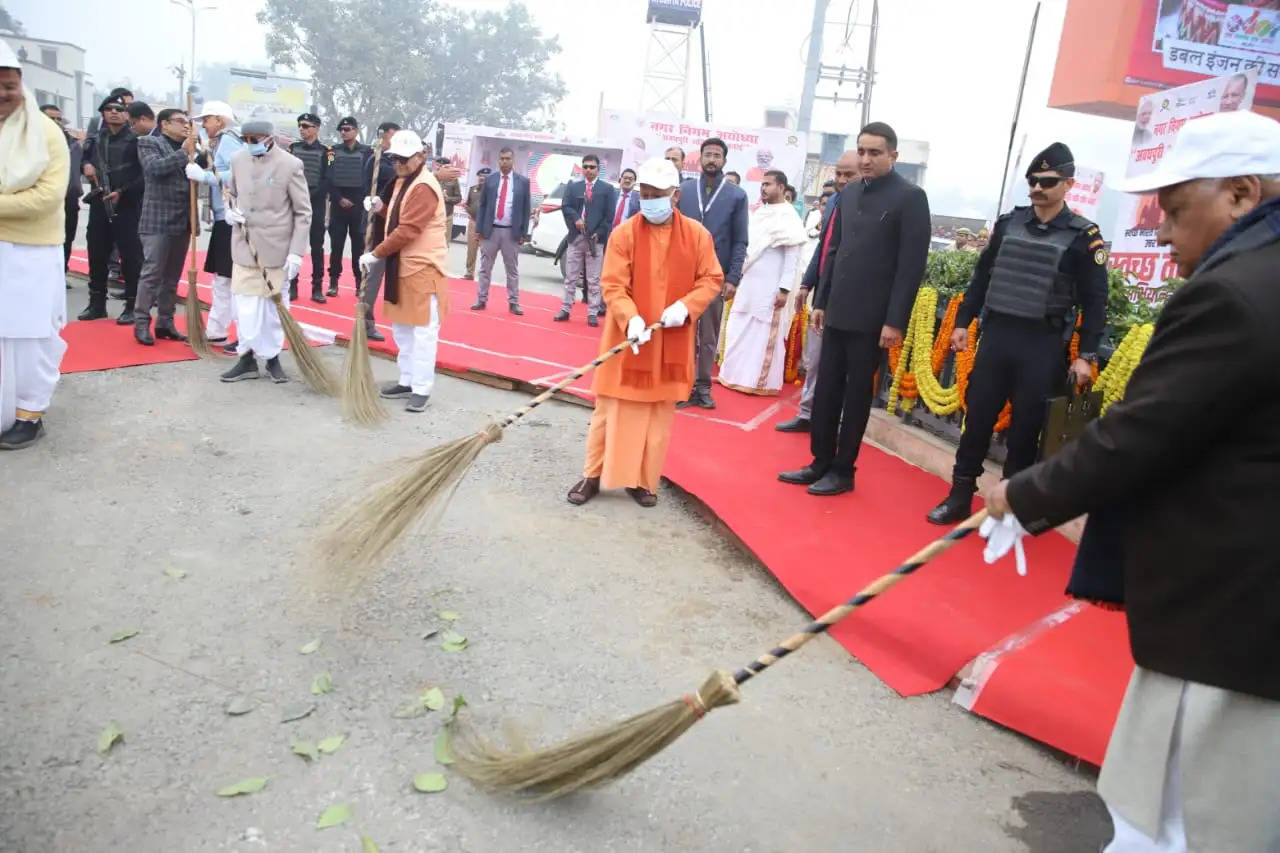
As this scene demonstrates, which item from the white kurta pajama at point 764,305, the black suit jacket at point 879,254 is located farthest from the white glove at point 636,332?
the white kurta pajama at point 764,305

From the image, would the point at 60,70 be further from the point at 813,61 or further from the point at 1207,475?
the point at 1207,475

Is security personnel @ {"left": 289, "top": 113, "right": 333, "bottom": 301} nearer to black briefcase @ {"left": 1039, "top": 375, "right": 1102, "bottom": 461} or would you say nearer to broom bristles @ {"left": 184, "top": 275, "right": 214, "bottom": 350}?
broom bristles @ {"left": 184, "top": 275, "right": 214, "bottom": 350}

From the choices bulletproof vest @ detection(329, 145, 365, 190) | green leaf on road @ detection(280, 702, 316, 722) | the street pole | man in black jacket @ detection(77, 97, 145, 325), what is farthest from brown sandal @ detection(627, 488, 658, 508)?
the street pole

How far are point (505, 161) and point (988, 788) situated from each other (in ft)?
29.3

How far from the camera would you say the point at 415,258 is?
598 centimetres

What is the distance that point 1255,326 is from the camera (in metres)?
1.49

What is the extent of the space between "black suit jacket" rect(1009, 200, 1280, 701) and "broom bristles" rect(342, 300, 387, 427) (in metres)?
4.62

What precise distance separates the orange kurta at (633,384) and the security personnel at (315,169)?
5452mm

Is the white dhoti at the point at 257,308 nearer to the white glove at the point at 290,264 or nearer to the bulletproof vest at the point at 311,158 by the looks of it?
the white glove at the point at 290,264

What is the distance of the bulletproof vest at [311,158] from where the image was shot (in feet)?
29.8

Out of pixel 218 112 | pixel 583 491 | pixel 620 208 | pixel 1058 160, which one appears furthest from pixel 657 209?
pixel 620 208

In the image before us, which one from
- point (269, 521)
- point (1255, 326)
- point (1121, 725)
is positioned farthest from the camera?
point (269, 521)

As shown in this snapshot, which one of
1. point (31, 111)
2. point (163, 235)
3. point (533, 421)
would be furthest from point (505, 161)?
point (31, 111)

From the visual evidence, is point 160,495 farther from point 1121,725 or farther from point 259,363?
point 1121,725
